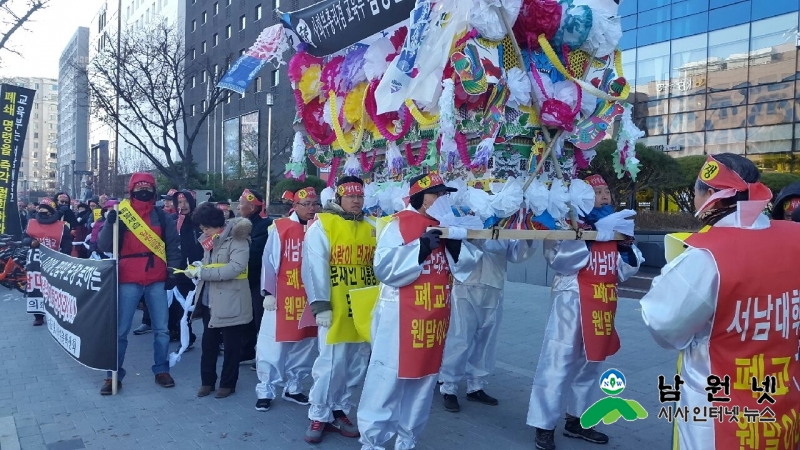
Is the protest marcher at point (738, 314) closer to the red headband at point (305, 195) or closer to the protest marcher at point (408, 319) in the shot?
the protest marcher at point (408, 319)

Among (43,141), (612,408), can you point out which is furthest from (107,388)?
(43,141)

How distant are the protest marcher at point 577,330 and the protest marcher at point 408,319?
89 centimetres

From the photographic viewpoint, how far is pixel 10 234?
40.5ft

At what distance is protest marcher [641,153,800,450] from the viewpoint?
96.7 inches

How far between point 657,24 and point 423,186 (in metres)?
28.0

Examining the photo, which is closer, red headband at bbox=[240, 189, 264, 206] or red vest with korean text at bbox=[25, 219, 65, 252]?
red headband at bbox=[240, 189, 264, 206]

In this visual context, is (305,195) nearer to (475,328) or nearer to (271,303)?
(271,303)

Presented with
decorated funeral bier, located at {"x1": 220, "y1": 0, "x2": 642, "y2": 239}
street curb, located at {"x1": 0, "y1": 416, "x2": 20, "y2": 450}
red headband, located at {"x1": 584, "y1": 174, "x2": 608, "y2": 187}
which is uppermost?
decorated funeral bier, located at {"x1": 220, "y1": 0, "x2": 642, "y2": 239}

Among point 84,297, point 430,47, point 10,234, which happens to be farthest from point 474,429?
point 10,234

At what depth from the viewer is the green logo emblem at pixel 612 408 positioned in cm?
307

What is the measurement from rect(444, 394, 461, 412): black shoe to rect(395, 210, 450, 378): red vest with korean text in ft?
4.87

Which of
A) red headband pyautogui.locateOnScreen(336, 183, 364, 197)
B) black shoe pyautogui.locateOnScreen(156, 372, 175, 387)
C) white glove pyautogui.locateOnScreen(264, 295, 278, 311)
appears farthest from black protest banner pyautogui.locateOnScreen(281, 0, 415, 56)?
black shoe pyautogui.locateOnScreen(156, 372, 175, 387)

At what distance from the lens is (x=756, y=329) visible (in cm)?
247

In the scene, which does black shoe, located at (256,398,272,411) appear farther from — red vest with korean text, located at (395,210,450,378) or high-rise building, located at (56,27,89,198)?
high-rise building, located at (56,27,89,198)
